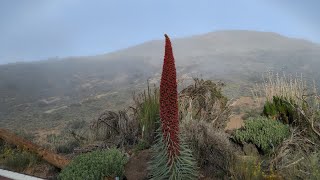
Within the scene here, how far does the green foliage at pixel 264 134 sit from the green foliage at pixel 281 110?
942 mm

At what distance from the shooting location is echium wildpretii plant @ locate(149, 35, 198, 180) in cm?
651

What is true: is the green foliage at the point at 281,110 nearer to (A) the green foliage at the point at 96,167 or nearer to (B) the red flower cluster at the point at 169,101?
(A) the green foliage at the point at 96,167

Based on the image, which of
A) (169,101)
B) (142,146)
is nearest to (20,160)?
(142,146)

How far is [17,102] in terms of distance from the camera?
5559cm

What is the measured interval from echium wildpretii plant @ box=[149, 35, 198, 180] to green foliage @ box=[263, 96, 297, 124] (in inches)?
151

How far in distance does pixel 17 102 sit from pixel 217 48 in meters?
80.2

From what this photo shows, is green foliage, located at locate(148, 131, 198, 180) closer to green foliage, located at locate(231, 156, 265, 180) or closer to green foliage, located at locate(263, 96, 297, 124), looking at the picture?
green foliage, located at locate(231, 156, 265, 180)

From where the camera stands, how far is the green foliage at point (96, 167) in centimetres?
817

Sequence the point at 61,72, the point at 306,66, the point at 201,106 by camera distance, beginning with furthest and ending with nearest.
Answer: the point at 61,72
the point at 306,66
the point at 201,106

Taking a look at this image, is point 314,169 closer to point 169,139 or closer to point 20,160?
point 169,139

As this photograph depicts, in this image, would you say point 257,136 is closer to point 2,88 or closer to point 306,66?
point 306,66

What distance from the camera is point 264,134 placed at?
358 inches

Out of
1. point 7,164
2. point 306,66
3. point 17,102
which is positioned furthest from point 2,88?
point 7,164

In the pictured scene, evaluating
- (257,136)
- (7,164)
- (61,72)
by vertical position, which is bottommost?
(61,72)
